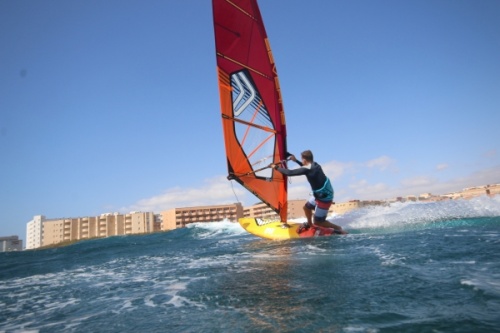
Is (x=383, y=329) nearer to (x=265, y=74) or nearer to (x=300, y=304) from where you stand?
(x=300, y=304)

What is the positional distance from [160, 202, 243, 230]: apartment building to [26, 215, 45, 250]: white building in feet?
171

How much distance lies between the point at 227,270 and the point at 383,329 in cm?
347

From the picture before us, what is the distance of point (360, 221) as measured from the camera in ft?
41.4

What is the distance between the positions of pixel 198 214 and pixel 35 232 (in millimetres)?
71906

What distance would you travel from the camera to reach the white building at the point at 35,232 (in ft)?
375

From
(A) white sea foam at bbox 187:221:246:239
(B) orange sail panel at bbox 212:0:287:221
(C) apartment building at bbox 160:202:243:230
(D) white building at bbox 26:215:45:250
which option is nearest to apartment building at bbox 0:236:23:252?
(D) white building at bbox 26:215:45:250

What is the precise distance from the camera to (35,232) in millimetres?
118188

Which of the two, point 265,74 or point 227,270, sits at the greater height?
point 265,74

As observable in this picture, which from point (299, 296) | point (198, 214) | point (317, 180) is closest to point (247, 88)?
point (317, 180)

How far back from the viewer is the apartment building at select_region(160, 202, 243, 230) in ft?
309

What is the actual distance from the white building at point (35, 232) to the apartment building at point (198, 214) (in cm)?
5219

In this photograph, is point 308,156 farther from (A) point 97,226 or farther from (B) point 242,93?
(A) point 97,226

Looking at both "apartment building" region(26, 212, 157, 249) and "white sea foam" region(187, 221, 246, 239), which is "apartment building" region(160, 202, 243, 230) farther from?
"white sea foam" region(187, 221, 246, 239)

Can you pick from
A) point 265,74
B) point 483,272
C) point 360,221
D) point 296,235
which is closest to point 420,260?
point 483,272
